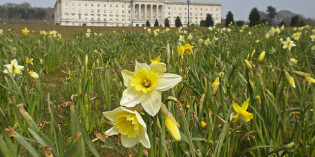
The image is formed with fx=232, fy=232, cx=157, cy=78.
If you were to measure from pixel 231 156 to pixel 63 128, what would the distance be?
0.99 metres

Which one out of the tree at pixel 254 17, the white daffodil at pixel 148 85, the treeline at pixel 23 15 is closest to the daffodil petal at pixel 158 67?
the white daffodil at pixel 148 85

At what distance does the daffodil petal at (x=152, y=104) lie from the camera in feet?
1.77

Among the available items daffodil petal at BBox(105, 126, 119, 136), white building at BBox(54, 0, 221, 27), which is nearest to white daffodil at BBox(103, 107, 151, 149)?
daffodil petal at BBox(105, 126, 119, 136)

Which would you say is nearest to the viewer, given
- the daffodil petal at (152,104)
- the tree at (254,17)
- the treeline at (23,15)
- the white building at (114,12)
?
the daffodil petal at (152,104)

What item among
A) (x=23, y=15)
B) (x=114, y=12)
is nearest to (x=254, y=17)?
(x=114, y=12)

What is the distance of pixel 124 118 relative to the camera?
0.59 m

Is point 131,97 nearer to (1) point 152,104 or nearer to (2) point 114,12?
(1) point 152,104

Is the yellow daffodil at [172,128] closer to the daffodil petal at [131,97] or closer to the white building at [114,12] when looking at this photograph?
the daffodil petal at [131,97]

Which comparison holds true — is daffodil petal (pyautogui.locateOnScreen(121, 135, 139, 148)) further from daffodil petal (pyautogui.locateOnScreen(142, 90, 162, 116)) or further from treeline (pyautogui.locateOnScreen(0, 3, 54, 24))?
treeline (pyautogui.locateOnScreen(0, 3, 54, 24))

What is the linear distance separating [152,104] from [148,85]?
0.07 m

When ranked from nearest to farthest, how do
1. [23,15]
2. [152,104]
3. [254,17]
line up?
1. [152,104]
2. [254,17]
3. [23,15]

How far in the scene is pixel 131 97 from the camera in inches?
22.3

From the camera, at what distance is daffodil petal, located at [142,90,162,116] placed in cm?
54

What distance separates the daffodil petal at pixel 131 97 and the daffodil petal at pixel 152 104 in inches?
0.6
